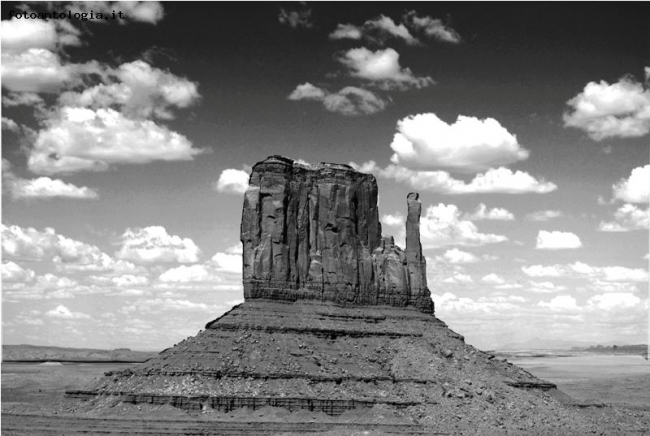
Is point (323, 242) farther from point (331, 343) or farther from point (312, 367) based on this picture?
point (312, 367)

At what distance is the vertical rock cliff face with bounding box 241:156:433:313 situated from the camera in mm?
101438

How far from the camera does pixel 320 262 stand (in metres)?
105

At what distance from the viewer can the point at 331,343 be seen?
97188 mm

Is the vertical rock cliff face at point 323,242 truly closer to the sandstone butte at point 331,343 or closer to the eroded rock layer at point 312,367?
the sandstone butte at point 331,343

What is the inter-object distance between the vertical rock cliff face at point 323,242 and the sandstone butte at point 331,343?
12 cm

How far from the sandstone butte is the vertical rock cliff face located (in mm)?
122

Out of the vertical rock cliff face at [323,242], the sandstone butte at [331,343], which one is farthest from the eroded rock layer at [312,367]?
the vertical rock cliff face at [323,242]

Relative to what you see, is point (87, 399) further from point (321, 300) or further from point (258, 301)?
point (321, 300)

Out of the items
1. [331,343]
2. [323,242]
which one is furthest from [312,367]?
[323,242]

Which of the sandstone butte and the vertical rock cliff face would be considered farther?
the vertical rock cliff face

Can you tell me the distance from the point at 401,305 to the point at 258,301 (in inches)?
710

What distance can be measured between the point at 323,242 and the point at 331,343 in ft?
42.7

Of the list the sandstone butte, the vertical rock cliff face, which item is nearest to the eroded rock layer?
the sandstone butte

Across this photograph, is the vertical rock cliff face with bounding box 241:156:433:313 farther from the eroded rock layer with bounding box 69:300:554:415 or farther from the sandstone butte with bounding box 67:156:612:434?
the eroded rock layer with bounding box 69:300:554:415
